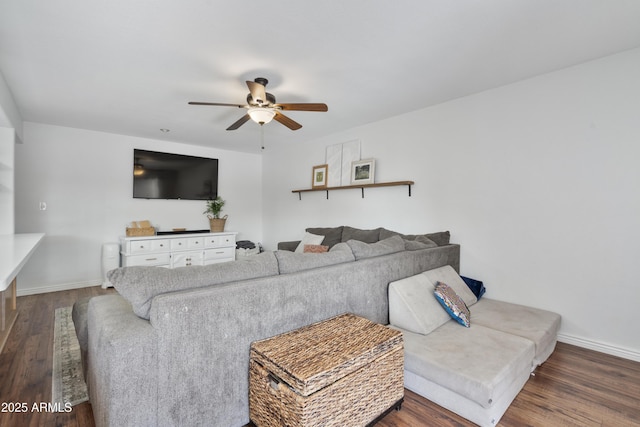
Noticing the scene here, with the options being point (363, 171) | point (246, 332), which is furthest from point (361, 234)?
point (246, 332)

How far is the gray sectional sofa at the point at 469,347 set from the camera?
1.53 metres

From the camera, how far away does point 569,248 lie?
2521 mm

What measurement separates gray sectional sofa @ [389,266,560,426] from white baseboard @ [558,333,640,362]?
23 cm

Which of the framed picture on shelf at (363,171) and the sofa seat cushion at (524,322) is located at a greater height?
the framed picture on shelf at (363,171)

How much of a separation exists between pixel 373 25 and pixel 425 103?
1689 mm

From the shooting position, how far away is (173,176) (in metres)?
5.16

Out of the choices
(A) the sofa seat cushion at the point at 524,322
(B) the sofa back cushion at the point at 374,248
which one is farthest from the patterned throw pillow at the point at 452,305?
(B) the sofa back cushion at the point at 374,248

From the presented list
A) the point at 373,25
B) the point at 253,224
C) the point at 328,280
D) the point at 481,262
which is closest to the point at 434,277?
the point at 481,262

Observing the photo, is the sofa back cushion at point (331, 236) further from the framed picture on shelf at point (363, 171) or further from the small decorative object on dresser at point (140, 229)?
the small decorative object on dresser at point (140, 229)

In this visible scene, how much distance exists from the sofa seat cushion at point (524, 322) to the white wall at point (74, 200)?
497 cm

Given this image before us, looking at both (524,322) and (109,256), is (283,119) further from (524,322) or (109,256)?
(109,256)

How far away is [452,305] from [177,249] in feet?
13.9

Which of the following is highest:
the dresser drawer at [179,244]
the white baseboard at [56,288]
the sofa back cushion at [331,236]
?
the sofa back cushion at [331,236]

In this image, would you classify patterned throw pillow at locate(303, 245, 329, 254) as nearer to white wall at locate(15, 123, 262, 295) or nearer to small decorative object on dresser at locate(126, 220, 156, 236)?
small decorative object on dresser at locate(126, 220, 156, 236)
